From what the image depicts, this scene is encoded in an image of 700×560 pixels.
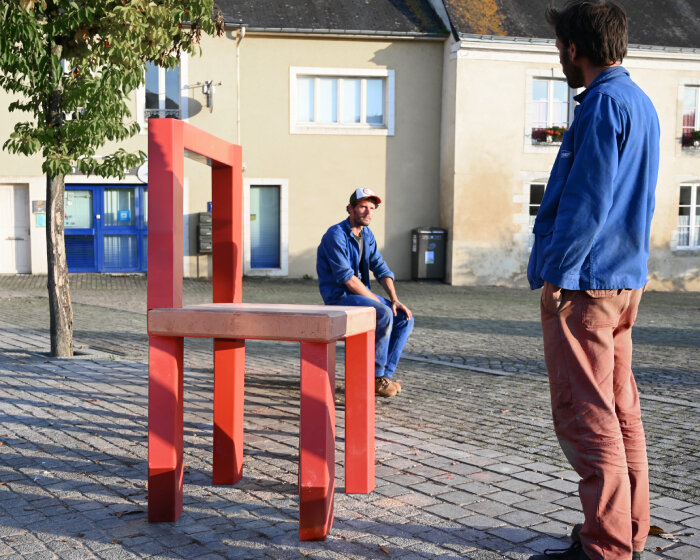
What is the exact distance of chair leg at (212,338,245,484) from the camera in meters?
4.47

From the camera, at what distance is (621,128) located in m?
3.12

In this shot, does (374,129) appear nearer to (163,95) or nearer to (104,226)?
(163,95)

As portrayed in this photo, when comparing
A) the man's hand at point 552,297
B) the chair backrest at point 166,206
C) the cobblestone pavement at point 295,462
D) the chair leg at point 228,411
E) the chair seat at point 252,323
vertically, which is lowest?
the cobblestone pavement at point 295,462

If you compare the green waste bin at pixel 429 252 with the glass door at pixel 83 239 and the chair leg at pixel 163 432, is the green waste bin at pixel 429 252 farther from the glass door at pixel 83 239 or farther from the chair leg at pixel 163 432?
the chair leg at pixel 163 432

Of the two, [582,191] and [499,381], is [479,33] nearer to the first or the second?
[499,381]

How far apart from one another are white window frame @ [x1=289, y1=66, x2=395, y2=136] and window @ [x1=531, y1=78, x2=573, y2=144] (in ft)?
12.4

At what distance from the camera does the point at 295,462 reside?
488cm

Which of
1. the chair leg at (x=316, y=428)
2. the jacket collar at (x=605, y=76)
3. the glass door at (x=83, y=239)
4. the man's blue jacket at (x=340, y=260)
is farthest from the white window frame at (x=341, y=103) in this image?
the jacket collar at (x=605, y=76)

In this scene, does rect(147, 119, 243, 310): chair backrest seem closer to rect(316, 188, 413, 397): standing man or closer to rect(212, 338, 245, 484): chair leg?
rect(212, 338, 245, 484): chair leg

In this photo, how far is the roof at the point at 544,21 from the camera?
22.3 meters

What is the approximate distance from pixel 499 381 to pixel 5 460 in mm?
4377

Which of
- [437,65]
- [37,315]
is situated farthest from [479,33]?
[37,315]

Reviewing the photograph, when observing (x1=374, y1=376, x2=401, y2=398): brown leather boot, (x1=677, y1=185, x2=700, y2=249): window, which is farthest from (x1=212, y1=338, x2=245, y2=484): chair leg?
(x1=677, y1=185, x2=700, y2=249): window

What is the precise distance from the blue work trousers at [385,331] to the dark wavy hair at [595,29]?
141 inches
